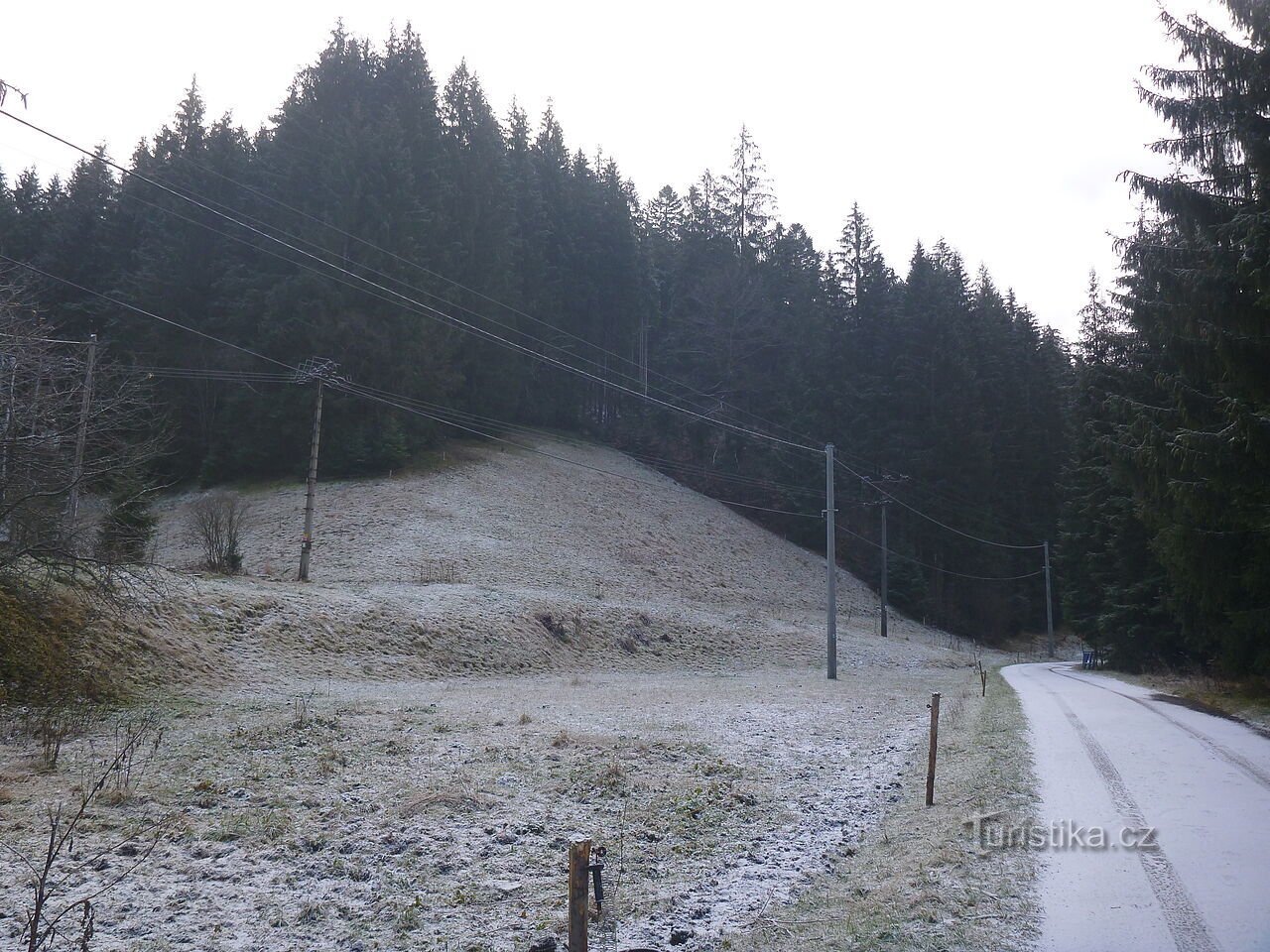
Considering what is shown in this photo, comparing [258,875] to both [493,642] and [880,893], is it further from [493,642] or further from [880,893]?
[493,642]

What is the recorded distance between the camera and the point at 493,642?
25.6 metres

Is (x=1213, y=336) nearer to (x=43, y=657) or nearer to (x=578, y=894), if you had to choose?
(x=578, y=894)

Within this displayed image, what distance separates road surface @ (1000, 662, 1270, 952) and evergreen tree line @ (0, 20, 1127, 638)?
101 ft

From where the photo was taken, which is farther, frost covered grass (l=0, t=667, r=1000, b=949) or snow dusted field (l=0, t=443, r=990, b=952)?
snow dusted field (l=0, t=443, r=990, b=952)

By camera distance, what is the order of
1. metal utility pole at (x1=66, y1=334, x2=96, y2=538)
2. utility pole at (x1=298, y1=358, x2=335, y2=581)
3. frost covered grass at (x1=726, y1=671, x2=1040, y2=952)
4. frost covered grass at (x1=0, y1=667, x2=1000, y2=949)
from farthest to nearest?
utility pole at (x1=298, y1=358, x2=335, y2=581) → metal utility pole at (x1=66, y1=334, x2=96, y2=538) → frost covered grass at (x1=0, y1=667, x2=1000, y2=949) → frost covered grass at (x1=726, y1=671, x2=1040, y2=952)

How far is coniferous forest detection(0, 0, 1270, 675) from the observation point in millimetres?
15875

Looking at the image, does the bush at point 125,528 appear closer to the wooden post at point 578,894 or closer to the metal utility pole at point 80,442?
the metal utility pole at point 80,442

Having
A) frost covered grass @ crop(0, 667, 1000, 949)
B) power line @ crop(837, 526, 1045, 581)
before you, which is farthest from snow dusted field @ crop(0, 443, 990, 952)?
power line @ crop(837, 526, 1045, 581)

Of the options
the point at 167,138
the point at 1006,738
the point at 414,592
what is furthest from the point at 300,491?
the point at 1006,738

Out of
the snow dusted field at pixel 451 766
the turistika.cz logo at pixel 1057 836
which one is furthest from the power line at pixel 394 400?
the turistika.cz logo at pixel 1057 836

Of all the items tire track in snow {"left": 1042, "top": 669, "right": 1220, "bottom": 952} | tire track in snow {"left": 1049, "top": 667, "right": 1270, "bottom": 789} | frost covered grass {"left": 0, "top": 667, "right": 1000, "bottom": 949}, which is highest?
tire track in snow {"left": 1049, "top": 667, "right": 1270, "bottom": 789}

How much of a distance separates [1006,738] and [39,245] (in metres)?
58.2

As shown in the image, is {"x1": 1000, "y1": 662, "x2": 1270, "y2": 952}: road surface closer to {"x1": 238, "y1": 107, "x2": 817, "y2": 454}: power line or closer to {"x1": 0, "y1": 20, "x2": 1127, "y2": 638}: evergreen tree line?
{"x1": 0, "y1": 20, "x2": 1127, "y2": 638}: evergreen tree line

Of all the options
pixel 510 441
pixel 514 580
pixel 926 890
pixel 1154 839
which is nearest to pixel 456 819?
pixel 926 890
